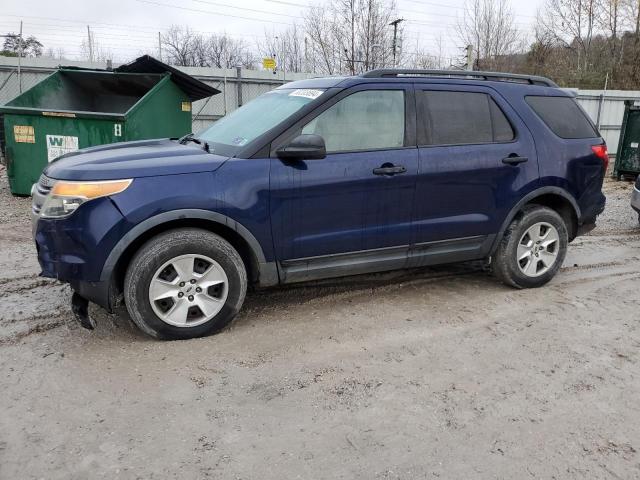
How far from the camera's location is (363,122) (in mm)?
4219

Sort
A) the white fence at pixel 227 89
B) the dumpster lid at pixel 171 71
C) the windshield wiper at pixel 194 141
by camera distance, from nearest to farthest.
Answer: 1. the windshield wiper at pixel 194 141
2. the dumpster lid at pixel 171 71
3. the white fence at pixel 227 89

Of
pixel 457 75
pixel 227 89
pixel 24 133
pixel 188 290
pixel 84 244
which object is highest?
pixel 227 89

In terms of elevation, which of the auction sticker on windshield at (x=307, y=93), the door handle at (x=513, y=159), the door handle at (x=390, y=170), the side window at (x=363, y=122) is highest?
the auction sticker on windshield at (x=307, y=93)

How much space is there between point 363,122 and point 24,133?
22.0ft

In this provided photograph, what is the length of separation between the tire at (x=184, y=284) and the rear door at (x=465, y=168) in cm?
156

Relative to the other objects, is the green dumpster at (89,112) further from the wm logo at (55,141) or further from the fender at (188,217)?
the fender at (188,217)

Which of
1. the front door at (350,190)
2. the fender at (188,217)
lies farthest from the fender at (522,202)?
the fender at (188,217)

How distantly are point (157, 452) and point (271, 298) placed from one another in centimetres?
221

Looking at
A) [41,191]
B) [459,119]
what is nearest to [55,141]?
[41,191]

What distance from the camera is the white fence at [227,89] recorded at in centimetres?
1313

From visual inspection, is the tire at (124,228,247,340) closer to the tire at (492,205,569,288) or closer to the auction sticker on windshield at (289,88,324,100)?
the auction sticker on windshield at (289,88,324,100)

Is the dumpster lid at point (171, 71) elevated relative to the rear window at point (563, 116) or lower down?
elevated

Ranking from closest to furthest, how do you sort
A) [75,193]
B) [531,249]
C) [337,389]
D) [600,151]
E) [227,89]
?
[337,389], [75,193], [531,249], [600,151], [227,89]

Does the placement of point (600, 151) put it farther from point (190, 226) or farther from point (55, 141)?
point (55, 141)
